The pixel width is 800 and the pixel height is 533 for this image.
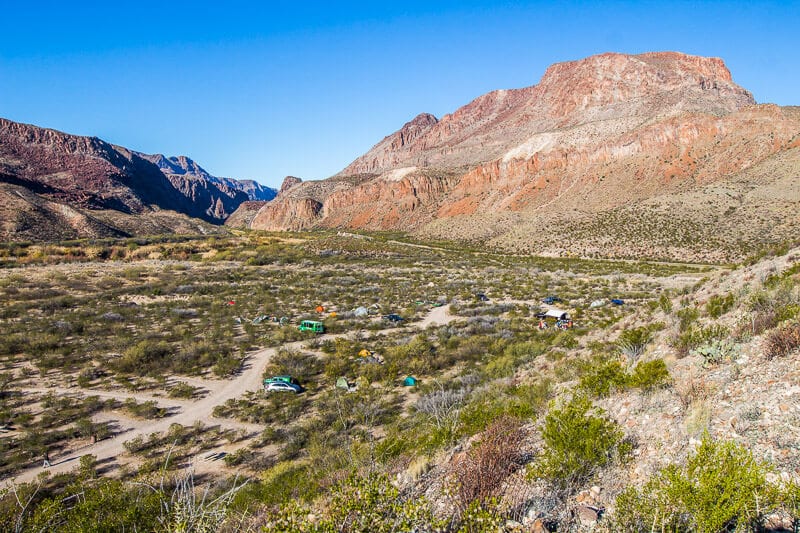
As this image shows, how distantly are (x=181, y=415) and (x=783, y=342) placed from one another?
17.6 meters

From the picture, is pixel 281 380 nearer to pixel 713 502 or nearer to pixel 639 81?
pixel 713 502

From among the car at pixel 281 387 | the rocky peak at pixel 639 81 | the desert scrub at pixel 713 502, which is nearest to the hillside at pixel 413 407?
the desert scrub at pixel 713 502

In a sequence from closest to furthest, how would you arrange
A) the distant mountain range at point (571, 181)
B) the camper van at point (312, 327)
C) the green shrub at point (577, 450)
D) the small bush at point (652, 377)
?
the green shrub at point (577, 450), the small bush at point (652, 377), the camper van at point (312, 327), the distant mountain range at point (571, 181)

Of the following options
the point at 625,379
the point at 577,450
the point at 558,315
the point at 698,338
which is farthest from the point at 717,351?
the point at 558,315

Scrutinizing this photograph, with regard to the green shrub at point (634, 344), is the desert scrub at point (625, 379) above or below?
above

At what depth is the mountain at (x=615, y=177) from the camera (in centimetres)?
5584

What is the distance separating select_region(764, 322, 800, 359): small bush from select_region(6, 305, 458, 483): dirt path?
14.3 metres

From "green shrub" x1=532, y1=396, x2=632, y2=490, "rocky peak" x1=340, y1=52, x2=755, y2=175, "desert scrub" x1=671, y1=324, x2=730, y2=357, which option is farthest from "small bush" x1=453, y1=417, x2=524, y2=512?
"rocky peak" x1=340, y1=52, x2=755, y2=175

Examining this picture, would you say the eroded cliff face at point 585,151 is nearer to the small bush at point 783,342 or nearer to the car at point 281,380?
the car at point 281,380

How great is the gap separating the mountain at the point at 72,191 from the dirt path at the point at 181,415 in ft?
241

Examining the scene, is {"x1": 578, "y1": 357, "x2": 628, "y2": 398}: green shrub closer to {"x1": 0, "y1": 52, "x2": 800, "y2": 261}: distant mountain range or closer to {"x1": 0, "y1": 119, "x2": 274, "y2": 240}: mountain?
{"x1": 0, "y1": 52, "x2": 800, "y2": 261}: distant mountain range

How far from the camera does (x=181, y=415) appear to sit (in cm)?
1483

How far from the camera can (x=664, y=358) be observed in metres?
9.92

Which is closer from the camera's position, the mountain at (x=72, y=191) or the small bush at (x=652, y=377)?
the small bush at (x=652, y=377)
